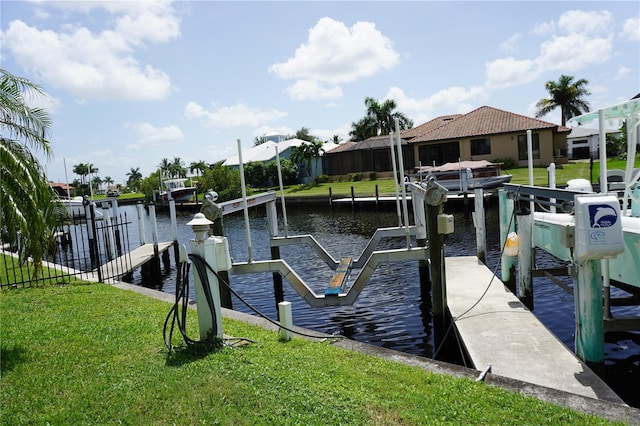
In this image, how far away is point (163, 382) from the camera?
16.8 ft

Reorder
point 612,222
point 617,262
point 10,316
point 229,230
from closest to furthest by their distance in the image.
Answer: point 612,222, point 617,262, point 10,316, point 229,230

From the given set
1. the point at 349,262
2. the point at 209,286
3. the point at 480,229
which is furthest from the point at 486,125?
the point at 209,286

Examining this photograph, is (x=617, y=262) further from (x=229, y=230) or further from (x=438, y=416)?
(x=229, y=230)

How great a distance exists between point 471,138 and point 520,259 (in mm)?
36658

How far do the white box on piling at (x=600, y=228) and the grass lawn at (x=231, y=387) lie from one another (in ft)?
6.57

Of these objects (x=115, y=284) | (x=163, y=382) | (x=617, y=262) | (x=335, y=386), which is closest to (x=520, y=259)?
(x=617, y=262)

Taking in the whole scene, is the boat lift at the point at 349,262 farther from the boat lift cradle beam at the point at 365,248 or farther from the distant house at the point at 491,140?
the distant house at the point at 491,140

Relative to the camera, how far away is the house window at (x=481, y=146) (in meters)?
43.9

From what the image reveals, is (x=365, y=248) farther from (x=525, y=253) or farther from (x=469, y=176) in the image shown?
(x=469, y=176)

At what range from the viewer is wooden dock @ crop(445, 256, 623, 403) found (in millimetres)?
5387

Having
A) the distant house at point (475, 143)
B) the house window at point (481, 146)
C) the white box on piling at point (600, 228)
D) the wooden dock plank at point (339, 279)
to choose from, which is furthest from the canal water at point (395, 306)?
the house window at point (481, 146)

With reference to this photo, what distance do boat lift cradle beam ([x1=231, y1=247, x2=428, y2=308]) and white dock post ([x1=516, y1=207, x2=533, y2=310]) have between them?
1745 millimetres

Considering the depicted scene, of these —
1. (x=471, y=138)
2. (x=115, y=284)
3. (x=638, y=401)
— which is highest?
(x=471, y=138)

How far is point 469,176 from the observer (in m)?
30.0
